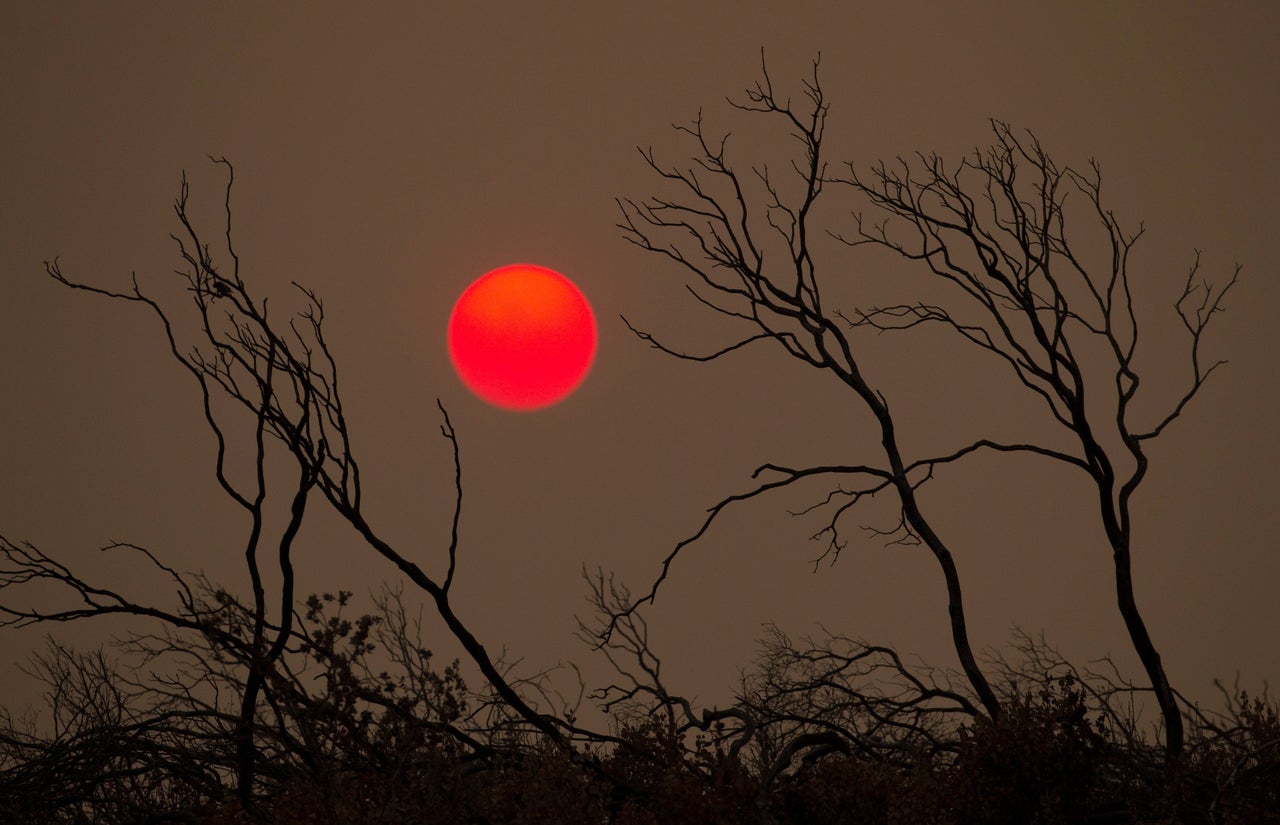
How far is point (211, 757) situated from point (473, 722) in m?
2.09

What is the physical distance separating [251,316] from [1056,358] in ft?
23.0

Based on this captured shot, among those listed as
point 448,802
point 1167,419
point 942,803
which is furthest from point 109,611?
point 1167,419

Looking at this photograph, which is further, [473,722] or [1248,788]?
[473,722]

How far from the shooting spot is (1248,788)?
7117 millimetres

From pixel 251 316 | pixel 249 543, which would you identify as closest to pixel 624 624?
pixel 249 543

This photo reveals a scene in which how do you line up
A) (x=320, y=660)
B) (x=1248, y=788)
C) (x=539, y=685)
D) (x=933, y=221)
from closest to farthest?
(x=320, y=660), (x=1248, y=788), (x=539, y=685), (x=933, y=221)

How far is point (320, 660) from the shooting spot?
21.0ft

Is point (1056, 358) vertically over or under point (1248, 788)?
over

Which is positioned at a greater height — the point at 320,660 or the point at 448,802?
the point at 320,660

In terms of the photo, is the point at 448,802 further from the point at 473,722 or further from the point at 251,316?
the point at 251,316

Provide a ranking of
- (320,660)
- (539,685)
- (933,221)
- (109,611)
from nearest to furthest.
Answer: (320,660)
(109,611)
(539,685)
(933,221)

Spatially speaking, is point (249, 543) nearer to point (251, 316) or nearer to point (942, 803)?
point (251, 316)

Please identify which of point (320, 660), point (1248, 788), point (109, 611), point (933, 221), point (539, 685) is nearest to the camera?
point (320, 660)

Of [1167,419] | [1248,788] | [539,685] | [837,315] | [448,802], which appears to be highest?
[837,315]
